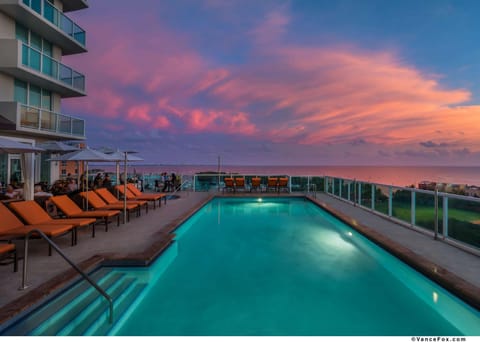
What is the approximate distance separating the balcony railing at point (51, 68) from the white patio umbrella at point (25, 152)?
4144 mm

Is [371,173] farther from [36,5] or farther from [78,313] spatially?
[78,313]

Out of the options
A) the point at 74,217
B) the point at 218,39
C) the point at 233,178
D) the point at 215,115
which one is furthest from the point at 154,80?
the point at 74,217

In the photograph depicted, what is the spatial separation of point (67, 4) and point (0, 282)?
17576 millimetres

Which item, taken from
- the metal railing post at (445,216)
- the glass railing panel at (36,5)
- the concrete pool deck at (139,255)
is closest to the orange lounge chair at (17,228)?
the concrete pool deck at (139,255)

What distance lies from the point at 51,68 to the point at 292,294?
15430 millimetres

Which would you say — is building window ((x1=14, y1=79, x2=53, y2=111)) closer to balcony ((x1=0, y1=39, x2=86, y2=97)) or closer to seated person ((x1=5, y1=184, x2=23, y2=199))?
balcony ((x1=0, y1=39, x2=86, y2=97))

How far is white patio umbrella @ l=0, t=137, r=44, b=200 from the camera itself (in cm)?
570

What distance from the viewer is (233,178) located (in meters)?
15.1

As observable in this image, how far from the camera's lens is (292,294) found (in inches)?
155

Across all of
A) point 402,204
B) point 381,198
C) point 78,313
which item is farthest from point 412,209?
point 78,313

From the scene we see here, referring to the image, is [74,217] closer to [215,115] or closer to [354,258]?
[354,258]

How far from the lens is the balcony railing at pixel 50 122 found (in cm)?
1198

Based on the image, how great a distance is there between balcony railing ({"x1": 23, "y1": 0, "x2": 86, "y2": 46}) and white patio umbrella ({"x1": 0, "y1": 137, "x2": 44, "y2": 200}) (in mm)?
6519

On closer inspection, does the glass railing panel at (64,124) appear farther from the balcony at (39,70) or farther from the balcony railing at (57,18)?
the balcony railing at (57,18)
